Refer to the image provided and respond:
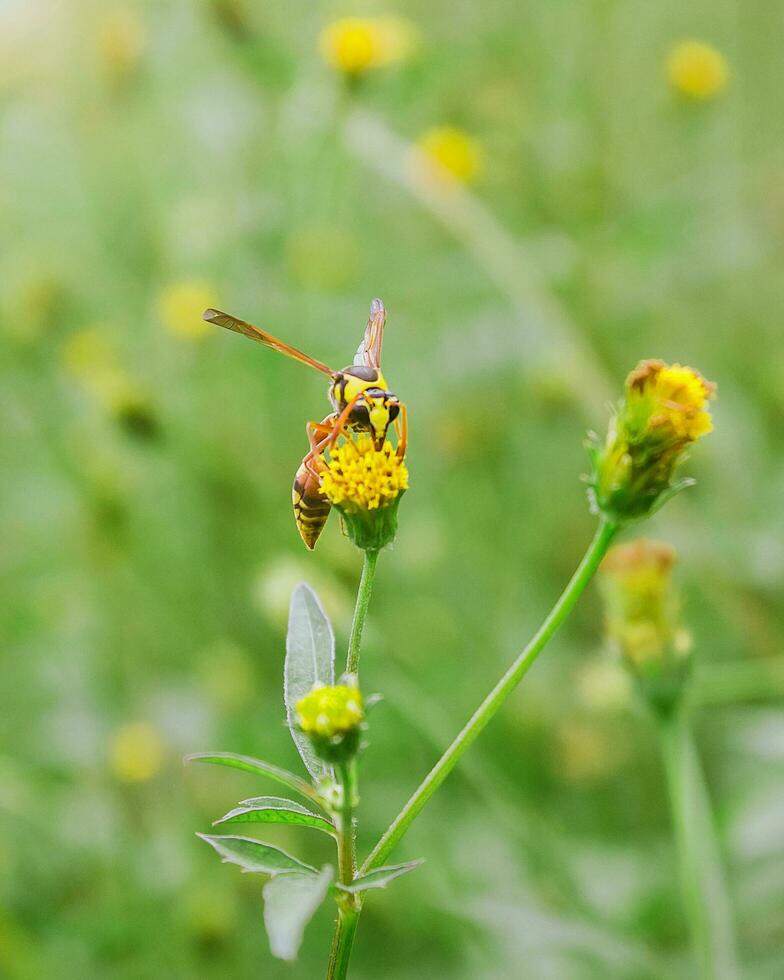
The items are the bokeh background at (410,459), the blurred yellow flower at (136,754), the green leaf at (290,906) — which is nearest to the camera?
the green leaf at (290,906)

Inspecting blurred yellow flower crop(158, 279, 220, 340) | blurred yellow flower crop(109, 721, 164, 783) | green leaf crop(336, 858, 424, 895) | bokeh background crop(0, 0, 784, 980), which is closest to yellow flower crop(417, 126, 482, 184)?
bokeh background crop(0, 0, 784, 980)

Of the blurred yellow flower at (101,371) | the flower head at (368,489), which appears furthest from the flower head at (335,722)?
the blurred yellow flower at (101,371)

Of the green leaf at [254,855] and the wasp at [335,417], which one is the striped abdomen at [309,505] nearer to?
the wasp at [335,417]

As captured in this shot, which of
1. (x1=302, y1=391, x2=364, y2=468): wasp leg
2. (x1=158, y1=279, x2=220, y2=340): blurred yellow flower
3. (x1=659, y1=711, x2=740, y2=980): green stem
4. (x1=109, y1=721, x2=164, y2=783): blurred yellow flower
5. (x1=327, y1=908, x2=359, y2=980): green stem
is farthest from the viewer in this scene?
(x1=158, y1=279, x2=220, y2=340): blurred yellow flower

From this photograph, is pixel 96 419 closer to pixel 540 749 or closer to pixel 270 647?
pixel 270 647

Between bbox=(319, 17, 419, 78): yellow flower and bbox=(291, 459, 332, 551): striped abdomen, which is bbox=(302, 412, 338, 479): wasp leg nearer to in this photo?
bbox=(291, 459, 332, 551): striped abdomen
